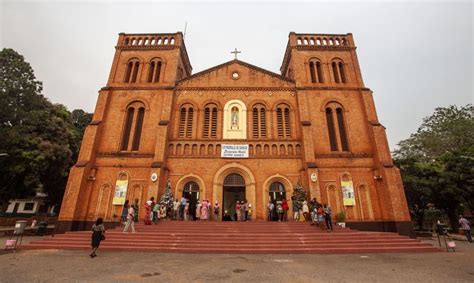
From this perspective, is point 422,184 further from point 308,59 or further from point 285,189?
point 308,59

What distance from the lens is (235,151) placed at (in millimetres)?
19344

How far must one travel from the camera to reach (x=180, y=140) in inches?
778

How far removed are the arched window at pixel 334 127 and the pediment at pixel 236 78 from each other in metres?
4.22

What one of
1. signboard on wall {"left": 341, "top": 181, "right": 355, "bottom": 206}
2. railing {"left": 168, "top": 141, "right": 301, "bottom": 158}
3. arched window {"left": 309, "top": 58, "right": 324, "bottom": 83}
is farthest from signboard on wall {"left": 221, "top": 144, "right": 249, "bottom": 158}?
arched window {"left": 309, "top": 58, "right": 324, "bottom": 83}

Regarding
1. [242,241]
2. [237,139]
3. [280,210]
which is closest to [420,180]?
[280,210]

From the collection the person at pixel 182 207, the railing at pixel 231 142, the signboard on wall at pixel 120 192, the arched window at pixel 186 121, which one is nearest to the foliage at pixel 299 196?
the railing at pixel 231 142

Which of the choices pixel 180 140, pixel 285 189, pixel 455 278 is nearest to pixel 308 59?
pixel 285 189

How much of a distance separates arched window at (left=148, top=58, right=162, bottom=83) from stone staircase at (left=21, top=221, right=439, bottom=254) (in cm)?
1406

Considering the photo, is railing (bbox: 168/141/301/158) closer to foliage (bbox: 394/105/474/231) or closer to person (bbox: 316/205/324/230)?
person (bbox: 316/205/324/230)

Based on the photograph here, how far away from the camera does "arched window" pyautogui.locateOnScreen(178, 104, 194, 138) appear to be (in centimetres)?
2030

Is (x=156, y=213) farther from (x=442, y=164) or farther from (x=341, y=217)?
(x=442, y=164)

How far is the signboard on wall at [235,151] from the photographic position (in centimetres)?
1923

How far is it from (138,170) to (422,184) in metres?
25.5

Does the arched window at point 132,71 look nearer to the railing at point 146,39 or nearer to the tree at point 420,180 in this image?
the railing at point 146,39
